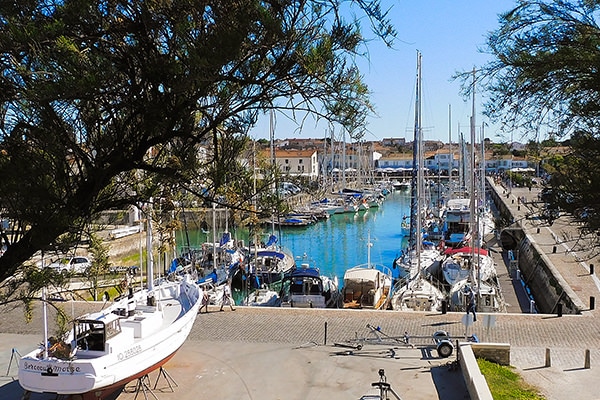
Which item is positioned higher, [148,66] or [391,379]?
[148,66]

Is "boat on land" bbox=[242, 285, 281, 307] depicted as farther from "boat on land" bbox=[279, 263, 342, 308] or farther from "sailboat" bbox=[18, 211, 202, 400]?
"sailboat" bbox=[18, 211, 202, 400]

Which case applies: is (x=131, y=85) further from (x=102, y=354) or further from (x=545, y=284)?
(x=545, y=284)

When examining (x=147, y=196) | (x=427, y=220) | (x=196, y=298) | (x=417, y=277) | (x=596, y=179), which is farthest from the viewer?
(x=427, y=220)

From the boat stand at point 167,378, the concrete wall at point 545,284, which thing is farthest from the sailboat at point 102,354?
the concrete wall at point 545,284

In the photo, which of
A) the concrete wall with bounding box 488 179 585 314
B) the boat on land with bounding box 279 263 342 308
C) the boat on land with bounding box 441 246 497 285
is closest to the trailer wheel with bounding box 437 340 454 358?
the concrete wall with bounding box 488 179 585 314

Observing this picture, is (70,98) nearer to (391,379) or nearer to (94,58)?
(94,58)

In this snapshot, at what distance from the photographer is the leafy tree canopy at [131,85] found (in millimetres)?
4215

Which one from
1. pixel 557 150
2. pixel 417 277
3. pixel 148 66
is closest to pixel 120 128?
pixel 148 66

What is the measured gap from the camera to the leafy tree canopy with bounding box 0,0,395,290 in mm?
4215

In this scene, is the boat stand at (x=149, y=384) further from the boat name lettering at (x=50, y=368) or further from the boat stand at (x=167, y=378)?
the boat name lettering at (x=50, y=368)

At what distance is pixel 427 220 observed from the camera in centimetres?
4638

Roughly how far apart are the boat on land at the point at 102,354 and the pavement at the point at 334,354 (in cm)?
68

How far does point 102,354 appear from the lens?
10.4 meters

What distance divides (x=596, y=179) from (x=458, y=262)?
20811 mm
